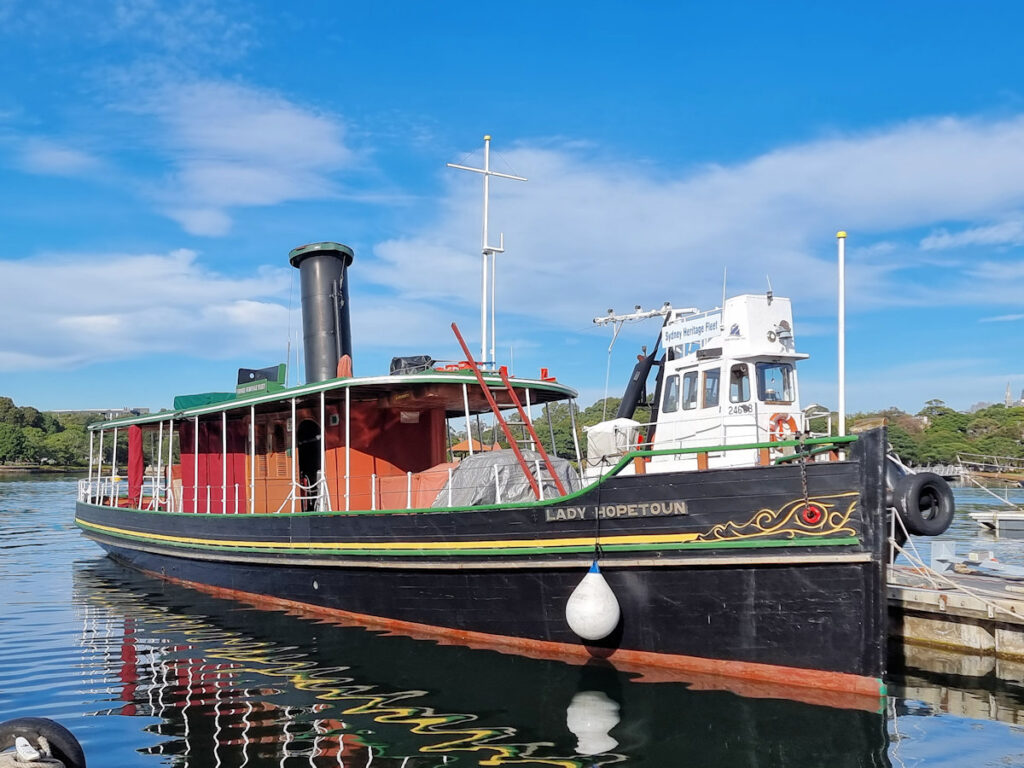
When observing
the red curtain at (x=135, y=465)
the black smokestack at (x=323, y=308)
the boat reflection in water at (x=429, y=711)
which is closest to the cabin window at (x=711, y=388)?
the boat reflection in water at (x=429, y=711)

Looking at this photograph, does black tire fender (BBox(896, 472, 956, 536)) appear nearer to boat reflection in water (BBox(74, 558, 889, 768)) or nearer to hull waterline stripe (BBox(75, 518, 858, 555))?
hull waterline stripe (BBox(75, 518, 858, 555))

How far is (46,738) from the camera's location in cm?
537

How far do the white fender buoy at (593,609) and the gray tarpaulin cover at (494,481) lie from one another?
1.83 meters

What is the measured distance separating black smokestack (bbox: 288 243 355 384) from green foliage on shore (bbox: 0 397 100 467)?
7267 cm

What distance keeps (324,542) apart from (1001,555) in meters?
17.2

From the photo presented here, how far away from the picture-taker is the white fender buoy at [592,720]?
25.2 feet

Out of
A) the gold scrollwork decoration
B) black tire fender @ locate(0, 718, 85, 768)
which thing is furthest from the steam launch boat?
black tire fender @ locate(0, 718, 85, 768)

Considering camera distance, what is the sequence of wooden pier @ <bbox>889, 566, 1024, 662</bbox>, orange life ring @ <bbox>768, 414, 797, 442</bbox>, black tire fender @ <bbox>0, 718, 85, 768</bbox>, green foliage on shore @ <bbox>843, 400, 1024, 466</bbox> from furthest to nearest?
green foliage on shore @ <bbox>843, 400, 1024, 466</bbox> → orange life ring @ <bbox>768, 414, 797, 442</bbox> → wooden pier @ <bbox>889, 566, 1024, 662</bbox> → black tire fender @ <bbox>0, 718, 85, 768</bbox>

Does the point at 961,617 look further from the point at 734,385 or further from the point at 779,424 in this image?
the point at 734,385

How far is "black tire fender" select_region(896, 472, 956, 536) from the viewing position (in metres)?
9.30

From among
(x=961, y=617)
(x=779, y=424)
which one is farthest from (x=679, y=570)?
(x=961, y=617)

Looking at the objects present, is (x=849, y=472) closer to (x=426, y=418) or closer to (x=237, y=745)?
(x=237, y=745)

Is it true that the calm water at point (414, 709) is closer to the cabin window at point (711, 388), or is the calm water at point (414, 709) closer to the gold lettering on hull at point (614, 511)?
Result: the gold lettering on hull at point (614, 511)

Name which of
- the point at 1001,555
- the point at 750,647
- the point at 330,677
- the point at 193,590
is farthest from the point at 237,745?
the point at 1001,555
